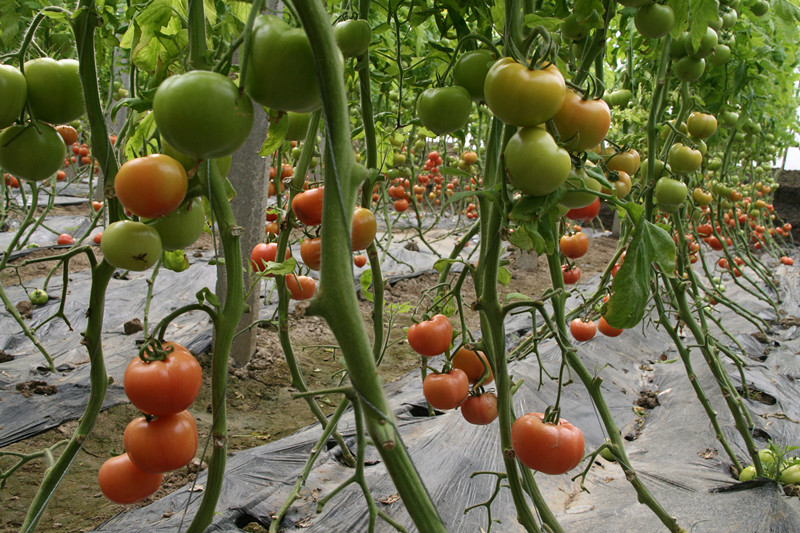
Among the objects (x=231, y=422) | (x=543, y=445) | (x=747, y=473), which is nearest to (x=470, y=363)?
(x=543, y=445)

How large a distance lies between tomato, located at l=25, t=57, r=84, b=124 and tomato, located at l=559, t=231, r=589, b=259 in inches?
49.7

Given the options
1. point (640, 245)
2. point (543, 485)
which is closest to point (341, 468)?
point (543, 485)

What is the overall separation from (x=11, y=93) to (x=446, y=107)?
0.58 metres

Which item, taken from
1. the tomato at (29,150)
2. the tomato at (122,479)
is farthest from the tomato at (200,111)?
the tomato at (122,479)

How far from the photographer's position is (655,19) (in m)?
0.94

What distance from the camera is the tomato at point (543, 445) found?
94 cm

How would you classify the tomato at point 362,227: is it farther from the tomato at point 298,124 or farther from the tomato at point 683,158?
the tomato at point 683,158

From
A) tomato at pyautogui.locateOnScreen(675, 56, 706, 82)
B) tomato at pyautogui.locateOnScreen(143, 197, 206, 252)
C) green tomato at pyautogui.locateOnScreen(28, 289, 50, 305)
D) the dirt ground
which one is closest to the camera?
tomato at pyautogui.locateOnScreen(143, 197, 206, 252)

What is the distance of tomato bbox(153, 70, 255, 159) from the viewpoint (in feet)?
1.54

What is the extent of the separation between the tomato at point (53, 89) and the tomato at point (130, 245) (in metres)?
0.18

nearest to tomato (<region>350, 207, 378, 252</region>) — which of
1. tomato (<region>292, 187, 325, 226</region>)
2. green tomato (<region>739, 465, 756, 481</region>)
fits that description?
tomato (<region>292, 187, 325, 226</region>)

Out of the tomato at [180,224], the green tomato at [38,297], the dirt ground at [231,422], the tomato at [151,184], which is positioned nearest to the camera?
the tomato at [151,184]

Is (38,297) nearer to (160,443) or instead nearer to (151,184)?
(160,443)

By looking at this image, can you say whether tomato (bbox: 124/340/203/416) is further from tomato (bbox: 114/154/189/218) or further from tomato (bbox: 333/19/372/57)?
tomato (bbox: 333/19/372/57)
